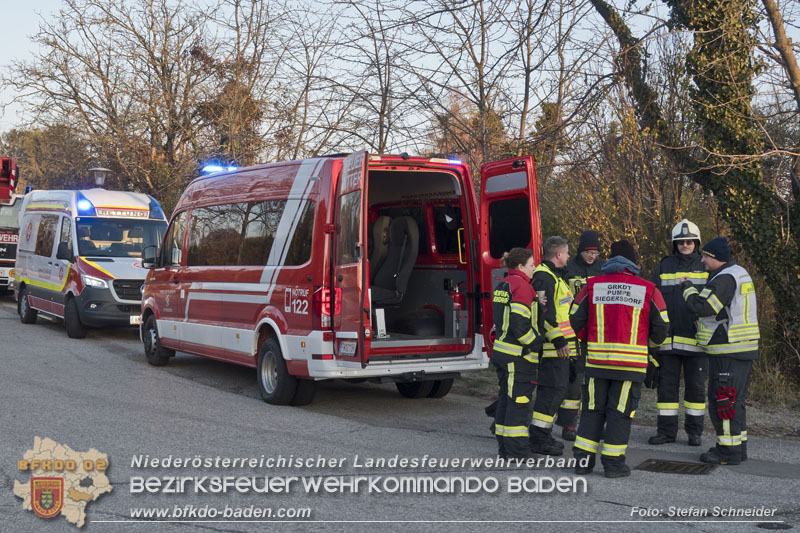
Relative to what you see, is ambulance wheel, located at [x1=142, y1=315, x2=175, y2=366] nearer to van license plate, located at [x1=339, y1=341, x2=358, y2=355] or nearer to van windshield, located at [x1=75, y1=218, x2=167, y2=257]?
van windshield, located at [x1=75, y1=218, x2=167, y2=257]

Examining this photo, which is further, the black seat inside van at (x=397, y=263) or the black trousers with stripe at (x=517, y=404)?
the black seat inside van at (x=397, y=263)

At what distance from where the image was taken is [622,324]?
18.9 ft

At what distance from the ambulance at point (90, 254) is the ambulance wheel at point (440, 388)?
652 cm

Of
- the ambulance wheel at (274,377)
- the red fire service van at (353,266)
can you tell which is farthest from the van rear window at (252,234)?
the ambulance wheel at (274,377)

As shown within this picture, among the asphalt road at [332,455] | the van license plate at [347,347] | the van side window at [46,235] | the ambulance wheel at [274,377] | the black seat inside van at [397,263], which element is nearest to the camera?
the asphalt road at [332,455]

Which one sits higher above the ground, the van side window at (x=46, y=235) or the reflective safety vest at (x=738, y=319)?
the van side window at (x=46, y=235)

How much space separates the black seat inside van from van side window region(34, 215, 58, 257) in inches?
334

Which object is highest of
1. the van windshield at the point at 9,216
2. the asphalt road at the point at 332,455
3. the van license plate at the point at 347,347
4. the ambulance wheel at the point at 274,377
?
the van windshield at the point at 9,216

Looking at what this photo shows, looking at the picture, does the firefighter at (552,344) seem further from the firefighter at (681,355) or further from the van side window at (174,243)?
the van side window at (174,243)

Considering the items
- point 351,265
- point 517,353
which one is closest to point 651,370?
point 517,353

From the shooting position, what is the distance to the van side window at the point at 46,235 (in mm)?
14930

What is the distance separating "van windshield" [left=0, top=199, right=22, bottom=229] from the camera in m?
20.7

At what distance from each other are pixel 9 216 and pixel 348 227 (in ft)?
53.8

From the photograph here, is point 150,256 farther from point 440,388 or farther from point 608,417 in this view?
point 608,417
